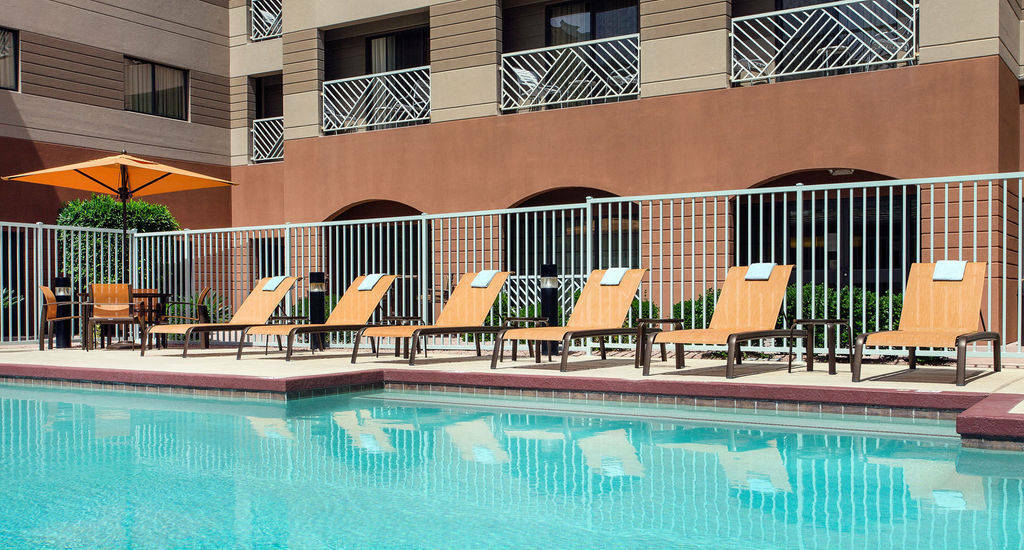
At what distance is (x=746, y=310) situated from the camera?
8.12 meters

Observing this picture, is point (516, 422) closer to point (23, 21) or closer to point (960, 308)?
point (960, 308)

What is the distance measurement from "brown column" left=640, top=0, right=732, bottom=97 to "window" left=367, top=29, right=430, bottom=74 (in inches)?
218

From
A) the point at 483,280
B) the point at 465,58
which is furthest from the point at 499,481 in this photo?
the point at 465,58

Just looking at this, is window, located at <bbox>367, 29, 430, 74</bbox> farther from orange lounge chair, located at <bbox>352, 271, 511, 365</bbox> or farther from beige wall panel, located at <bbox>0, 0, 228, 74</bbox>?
orange lounge chair, located at <bbox>352, 271, 511, 365</bbox>

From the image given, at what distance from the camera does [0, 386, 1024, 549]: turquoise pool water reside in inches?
142

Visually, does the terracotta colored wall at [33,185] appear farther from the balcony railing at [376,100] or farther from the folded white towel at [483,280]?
the folded white towel at [483,280]

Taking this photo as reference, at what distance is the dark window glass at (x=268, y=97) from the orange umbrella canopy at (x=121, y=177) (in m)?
7.69

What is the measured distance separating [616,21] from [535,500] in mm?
12626

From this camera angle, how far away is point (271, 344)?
12.8 m

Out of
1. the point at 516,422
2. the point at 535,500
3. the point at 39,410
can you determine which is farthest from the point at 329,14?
the point at 535,500

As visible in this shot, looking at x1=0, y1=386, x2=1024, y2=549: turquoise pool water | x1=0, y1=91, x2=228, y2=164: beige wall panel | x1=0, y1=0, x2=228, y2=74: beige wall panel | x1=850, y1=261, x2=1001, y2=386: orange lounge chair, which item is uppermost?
x1=0, y1=0, x2=228, y2=74: beige wall panel

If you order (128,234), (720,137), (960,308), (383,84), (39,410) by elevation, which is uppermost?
(383,84)

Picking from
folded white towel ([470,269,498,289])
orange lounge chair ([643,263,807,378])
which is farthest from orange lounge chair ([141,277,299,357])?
orange lounge chair ([643,263,807,378])

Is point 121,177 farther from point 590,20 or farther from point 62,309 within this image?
point 590,20
